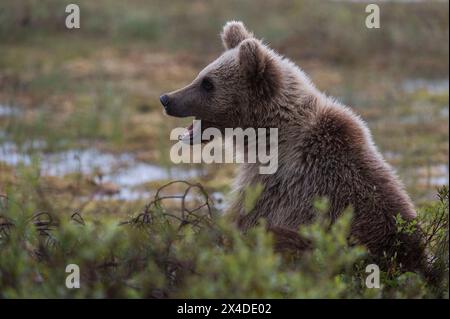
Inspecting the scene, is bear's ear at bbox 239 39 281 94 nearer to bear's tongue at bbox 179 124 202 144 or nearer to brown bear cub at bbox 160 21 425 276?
brown bear cub at bbox 160 21 425 276

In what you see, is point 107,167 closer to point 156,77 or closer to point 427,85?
point 156,77

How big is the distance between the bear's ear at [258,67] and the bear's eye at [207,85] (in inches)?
12.5

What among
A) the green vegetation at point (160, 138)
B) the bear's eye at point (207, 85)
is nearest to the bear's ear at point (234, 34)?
the bear's eye at point (207, 85)

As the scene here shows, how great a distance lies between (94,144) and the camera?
1185 centimetres

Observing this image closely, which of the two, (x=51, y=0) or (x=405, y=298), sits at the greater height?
(x=51, y=0)

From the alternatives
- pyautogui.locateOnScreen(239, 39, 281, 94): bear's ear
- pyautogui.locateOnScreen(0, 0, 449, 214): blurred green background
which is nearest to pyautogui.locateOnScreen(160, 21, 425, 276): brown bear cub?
pyautogui.locateOnScreen(239, 39, 281, 94): bear's ear

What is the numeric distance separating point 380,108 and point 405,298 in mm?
10135

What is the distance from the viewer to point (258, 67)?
555cm

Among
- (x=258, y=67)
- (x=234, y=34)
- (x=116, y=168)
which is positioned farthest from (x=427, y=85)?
(x=258, y=67)

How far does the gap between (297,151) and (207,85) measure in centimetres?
103

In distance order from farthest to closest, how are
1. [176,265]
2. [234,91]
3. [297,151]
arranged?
[234,91]
[297,151]
[176,265]

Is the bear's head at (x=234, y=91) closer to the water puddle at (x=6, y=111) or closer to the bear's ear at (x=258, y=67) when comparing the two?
the bear's ear at (x=258, y=67)

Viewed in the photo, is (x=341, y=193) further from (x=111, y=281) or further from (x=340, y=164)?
(x=111, y=281)

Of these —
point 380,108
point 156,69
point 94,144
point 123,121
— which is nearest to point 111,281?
point 94,144
